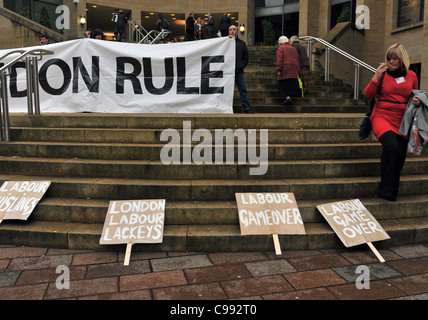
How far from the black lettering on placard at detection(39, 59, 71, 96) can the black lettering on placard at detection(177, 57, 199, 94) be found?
221 centimetres

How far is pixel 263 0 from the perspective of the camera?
26734 mm

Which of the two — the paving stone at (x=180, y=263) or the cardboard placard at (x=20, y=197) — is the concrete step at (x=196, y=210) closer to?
the cardboard placard at (x=20, y=197)

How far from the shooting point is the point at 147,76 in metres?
7.38

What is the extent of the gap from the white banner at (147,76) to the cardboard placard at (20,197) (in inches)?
120

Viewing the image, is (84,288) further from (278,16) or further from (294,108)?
(278,16)

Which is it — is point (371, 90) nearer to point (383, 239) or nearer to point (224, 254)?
point (383, 239)

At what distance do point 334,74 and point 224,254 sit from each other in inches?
406

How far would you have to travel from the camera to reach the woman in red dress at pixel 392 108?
452 centimetres

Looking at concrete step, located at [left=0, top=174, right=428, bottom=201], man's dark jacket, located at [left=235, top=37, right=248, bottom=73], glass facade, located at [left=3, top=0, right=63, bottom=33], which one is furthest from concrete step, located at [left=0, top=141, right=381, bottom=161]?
glass facade, located at [left=3, top=0, right=63, bottom=33]

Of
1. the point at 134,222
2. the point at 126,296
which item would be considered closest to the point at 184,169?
the point at 134,222

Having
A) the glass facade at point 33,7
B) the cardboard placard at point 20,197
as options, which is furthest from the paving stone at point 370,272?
the glass facade at point 33,7

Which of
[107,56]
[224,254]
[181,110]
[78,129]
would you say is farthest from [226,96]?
[224,254]

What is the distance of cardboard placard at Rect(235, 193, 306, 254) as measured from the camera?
4.05 m

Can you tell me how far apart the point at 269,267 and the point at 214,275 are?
564mm
